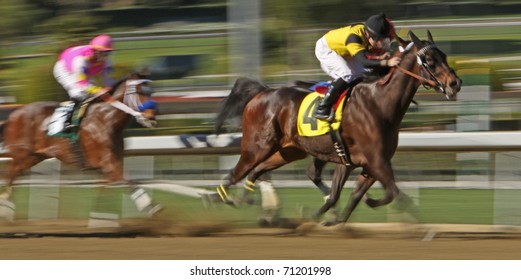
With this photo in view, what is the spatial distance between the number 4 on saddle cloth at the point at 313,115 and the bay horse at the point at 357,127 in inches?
1.9

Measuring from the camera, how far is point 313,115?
819 cm

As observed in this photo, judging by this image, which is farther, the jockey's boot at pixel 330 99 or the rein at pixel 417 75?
the jockey's boot at pixel 330 99

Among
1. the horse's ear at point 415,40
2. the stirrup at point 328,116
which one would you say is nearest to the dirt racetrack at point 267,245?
the stirrup at point 328,116

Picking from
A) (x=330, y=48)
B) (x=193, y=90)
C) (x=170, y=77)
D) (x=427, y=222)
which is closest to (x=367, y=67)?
(x=330, y=48)

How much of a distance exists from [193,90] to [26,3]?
323 inches

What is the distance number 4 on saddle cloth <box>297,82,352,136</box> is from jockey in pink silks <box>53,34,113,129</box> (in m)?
1.81

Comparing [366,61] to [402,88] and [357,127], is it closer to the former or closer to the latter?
[402,88]

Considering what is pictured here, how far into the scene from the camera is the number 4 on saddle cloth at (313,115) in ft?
26.3

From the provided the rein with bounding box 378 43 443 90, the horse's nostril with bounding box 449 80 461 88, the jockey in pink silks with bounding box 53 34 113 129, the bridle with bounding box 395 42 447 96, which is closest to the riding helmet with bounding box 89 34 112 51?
the jockey in pink silks with bounding box 53 34 113 129

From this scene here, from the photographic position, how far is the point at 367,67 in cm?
799

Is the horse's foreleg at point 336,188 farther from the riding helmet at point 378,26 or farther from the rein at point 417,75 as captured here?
the riding helmet at point 378,26

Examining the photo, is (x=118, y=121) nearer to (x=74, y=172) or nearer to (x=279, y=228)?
(x=74, y=172)

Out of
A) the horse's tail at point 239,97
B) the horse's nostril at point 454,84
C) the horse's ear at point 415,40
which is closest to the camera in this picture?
the horse's nostril at point 454,84

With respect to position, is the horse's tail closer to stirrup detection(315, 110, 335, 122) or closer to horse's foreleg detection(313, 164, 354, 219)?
stirrup detection(315, 110, 335, 122)
